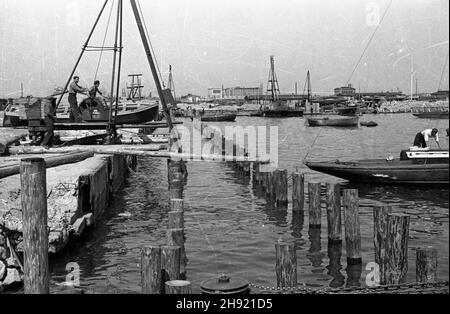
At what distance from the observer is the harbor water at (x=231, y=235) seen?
11859mm

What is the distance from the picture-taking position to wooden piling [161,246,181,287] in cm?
851

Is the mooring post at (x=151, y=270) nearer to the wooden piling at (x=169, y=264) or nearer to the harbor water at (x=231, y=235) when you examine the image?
the wooden piling at (x=169, y=264)

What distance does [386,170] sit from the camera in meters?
21.4

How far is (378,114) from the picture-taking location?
154 meters

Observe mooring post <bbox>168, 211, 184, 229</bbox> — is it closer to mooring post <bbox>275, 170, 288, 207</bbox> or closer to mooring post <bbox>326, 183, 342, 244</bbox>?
mooring post <bbox>326, 183, 342, 244</bbox>

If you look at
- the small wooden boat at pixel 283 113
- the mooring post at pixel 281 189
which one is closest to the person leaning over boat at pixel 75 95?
the mooring post at pixel 281 189

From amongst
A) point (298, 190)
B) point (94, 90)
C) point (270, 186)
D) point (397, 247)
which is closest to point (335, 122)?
point (94, 90)

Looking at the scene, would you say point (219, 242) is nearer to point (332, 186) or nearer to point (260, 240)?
point (260, 240)


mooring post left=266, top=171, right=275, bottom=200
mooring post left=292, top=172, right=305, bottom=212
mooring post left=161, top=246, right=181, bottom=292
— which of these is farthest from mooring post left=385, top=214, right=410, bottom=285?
mooring post left=266, top=171, right=275, bottom=200

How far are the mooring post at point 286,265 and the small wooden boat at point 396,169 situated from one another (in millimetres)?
12071

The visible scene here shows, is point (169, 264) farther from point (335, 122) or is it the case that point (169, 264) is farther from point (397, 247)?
point (335, 122)

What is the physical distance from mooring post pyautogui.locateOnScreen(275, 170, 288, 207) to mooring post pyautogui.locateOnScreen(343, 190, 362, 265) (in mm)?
6887
